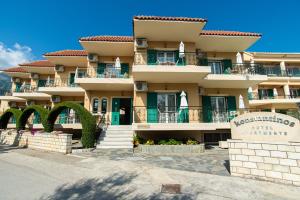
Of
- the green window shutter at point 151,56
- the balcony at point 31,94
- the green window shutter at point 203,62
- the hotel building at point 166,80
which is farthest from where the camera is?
the balcony at point 31,94

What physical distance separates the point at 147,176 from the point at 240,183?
130 inches

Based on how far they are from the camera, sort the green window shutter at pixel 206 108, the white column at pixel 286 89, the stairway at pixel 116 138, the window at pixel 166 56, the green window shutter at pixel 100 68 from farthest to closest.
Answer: the white column at pixel 286 89 → the green window shutter at pixel 100 68 → the window at pixel 166 56 → the green window shutter at pixel 206 108 → the stairway at pixel 116 138

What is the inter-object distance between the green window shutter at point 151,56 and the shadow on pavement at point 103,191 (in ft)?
34.9

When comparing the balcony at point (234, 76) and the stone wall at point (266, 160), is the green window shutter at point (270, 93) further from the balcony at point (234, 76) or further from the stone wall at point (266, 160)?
the stone wall at point (266, 160)

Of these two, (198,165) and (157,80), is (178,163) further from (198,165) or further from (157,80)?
(157,80)

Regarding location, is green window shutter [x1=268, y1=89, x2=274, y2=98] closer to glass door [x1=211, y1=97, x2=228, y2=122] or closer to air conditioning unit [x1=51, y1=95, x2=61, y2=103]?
glass door [x1=211, y1=97, x2=228, y2=122]

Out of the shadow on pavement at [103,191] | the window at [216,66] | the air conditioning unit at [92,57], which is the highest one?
the air conditioning unit at [92,57]

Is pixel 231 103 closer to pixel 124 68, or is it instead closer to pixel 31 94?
pixel 124 68

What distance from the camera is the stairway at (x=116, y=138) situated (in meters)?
13.1

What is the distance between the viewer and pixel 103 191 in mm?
5750

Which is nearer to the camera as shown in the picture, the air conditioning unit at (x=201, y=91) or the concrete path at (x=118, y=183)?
the concrete path at (x=118, y=183)

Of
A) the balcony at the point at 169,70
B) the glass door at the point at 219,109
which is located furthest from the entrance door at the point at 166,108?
the glass door at the point at 219,109

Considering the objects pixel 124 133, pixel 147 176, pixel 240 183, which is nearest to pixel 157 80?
pixel 124 133

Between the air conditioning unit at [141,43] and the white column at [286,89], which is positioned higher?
the air conditioning unit at [141,43]
